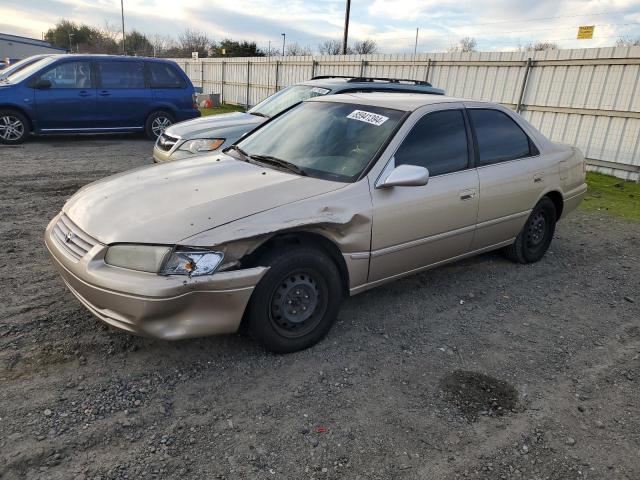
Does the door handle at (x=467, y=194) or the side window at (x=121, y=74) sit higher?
the side window at (x=121, y=74)

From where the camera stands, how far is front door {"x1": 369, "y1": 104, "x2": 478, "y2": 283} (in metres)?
3.52

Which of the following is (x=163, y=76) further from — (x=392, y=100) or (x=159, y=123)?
(x=392, y=100)

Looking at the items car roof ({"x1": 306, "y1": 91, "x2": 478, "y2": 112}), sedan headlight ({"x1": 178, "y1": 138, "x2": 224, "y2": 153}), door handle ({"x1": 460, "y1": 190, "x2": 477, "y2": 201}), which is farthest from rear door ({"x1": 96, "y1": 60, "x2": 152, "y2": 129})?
door handle ({"x1": 460, "y1": 190, "x2": 477, "y2": 201})

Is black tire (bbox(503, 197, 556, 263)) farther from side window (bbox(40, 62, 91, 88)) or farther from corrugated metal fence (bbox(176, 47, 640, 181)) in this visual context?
side window (bbox(40, 62, 91, 88))

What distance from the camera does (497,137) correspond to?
4473 millimetres

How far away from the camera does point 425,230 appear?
3.78m

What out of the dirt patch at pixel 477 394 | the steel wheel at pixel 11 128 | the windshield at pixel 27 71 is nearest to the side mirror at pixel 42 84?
the windshield at pixel 27 71

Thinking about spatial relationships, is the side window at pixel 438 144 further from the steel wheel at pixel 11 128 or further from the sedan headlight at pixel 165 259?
the steel wheel at pixel 11 128

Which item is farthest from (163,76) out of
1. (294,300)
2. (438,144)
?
(294,300)

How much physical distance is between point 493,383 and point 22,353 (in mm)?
2962

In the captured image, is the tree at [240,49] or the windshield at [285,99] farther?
the tree at [240,49]

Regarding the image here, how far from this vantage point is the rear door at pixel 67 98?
1019 centimetres

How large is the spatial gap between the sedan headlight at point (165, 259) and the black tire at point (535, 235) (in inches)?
135

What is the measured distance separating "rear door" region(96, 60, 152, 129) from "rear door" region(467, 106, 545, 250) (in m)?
9.10
